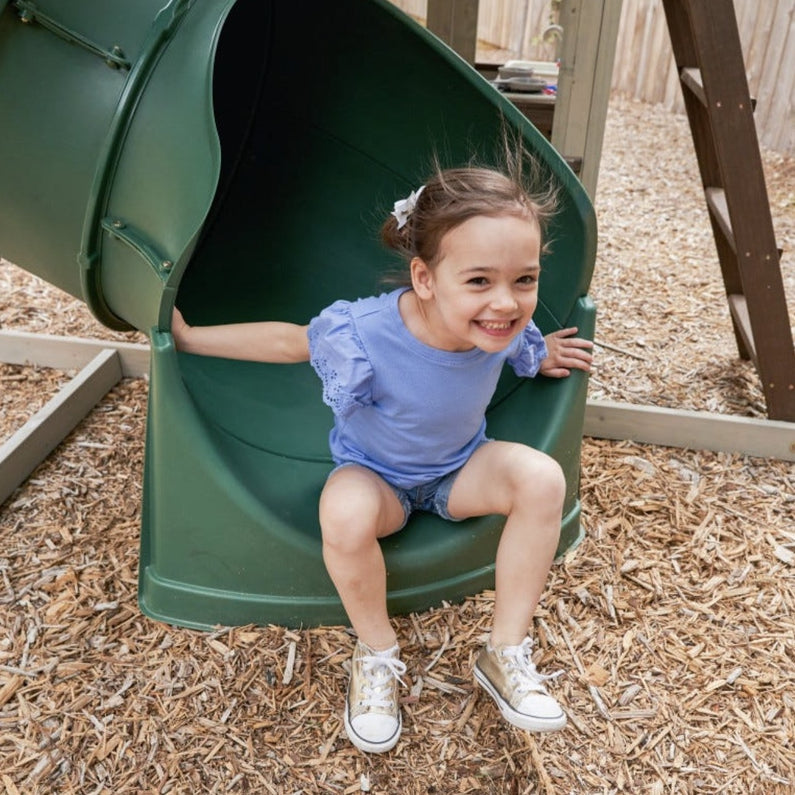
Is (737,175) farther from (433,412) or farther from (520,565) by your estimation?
(520,565)

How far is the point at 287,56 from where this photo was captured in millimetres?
2660

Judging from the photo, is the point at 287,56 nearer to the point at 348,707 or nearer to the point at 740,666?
the point at 348,707

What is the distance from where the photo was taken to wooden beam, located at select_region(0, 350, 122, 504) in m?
2.39

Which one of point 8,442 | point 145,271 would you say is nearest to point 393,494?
Result: point 145,271

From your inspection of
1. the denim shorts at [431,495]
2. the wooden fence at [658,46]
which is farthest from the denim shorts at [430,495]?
the wooden fence at [658,46]

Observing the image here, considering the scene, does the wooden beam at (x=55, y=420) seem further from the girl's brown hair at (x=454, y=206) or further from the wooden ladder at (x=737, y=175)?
the wooden ladder at (x=737, y=175)

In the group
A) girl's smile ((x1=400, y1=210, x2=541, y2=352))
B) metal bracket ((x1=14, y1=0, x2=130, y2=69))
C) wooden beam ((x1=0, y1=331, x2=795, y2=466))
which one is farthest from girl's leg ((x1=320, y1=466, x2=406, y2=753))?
wooden beam ((x1=0, y1=331, x2=795, y2=466))

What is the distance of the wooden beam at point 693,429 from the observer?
269cm

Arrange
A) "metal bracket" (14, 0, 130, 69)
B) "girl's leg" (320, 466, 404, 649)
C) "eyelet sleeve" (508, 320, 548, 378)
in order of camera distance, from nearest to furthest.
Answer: "girl's leg" (320, 466, 404, 649), "metal bracket" (14, 0, 130, 69), "eyelet sleeve" (508, 320, 548, 378)

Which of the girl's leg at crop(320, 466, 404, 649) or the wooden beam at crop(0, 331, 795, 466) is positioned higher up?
the girl's leg at crop(320, 466, 404, 649)

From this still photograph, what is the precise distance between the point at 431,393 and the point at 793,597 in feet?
3.46

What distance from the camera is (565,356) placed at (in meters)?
2.11

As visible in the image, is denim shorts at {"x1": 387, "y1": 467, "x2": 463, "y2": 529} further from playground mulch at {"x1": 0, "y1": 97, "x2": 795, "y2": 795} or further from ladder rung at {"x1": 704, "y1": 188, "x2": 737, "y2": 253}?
ladder rung at {"x1": 704, "y1": 188, "x2": 737, "y2": 253}

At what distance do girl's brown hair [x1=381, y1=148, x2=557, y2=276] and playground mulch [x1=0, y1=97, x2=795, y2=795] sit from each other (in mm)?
847
